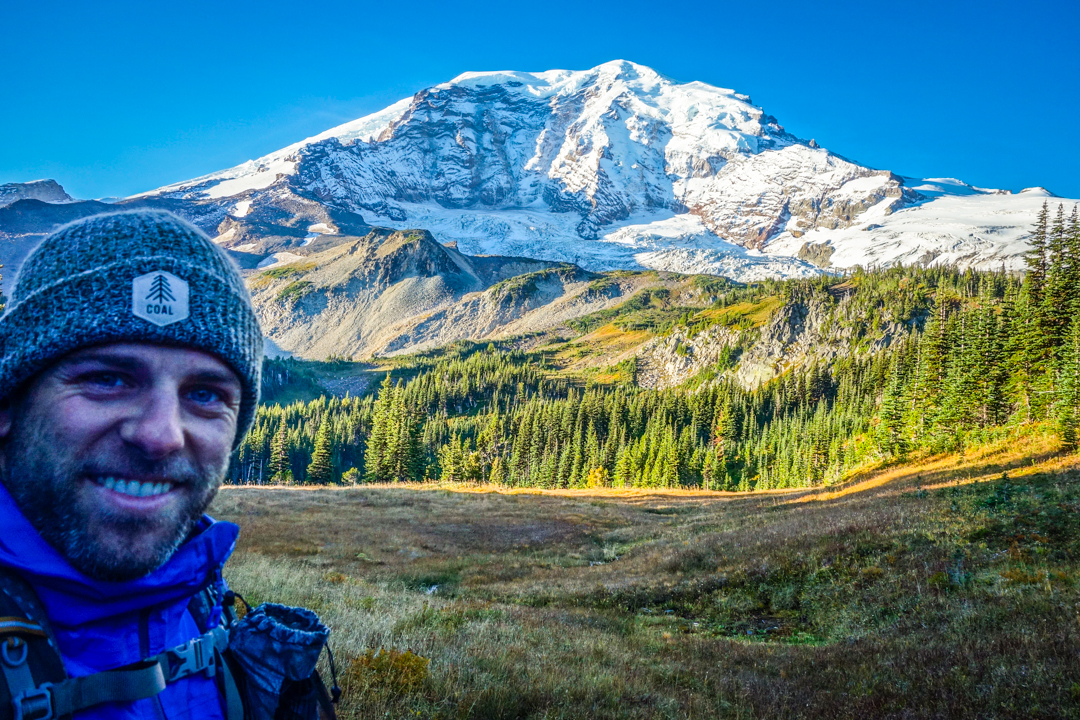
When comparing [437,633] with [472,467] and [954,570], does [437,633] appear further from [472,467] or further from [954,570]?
[472,467]

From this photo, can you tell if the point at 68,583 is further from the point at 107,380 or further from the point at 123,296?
the point at 123,296

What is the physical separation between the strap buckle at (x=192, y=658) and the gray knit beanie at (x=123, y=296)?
999 mm

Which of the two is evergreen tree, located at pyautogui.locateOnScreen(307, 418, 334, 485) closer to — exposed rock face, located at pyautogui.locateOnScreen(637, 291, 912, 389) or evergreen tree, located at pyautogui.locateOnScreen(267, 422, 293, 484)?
evergreen tree, located at pyautogui.locateOnScreen(267, 422, 293, 484)

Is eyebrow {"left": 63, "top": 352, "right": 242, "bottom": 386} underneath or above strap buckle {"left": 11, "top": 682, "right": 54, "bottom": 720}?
above

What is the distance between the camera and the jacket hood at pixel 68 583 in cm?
152

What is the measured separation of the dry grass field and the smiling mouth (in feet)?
12.5

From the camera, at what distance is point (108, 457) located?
169 centimetres

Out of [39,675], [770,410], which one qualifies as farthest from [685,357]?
[39,675]

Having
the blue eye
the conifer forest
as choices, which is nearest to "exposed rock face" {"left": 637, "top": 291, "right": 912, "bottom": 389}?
the conifer forest

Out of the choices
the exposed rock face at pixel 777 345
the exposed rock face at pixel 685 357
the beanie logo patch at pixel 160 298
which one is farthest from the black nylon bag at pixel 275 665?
the exposed rock face at pixel 685 357

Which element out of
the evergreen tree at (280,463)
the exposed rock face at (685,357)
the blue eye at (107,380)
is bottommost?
the evergreen tree at (280,463)

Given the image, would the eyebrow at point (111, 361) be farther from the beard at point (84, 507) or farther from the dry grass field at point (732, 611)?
the dry grass field at point (732, 611)

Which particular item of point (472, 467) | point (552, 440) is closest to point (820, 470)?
point (552, 440)

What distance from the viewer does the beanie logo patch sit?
187 centimetres
